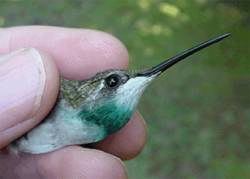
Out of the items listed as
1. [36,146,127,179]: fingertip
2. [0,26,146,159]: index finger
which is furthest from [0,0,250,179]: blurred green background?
[36,146,127,179]: fingertip

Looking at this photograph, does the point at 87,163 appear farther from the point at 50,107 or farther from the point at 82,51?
the point at 82,51

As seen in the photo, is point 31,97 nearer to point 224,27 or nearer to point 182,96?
point 182,96

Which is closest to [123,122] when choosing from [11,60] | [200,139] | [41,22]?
[11,60]

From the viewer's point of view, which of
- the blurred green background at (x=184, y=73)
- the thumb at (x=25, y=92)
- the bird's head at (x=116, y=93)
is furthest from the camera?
the blurred green background at (x=184, y=73)

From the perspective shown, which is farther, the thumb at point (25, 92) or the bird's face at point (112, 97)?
the thumb at point (25, 92)

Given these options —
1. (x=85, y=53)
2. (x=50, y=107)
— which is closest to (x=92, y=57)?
(x=85, y=53)

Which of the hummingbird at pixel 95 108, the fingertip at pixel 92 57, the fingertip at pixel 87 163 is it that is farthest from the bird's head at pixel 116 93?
the fingertip at pixel 92 57

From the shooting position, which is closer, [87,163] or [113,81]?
[113,81]

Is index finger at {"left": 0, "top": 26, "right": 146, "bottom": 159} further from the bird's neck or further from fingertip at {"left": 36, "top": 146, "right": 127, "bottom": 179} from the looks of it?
the bird's neck

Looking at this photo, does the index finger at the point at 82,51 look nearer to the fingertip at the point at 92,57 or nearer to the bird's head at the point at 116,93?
the fingertip at the point at 92,57

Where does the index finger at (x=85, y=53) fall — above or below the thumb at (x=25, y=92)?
below
